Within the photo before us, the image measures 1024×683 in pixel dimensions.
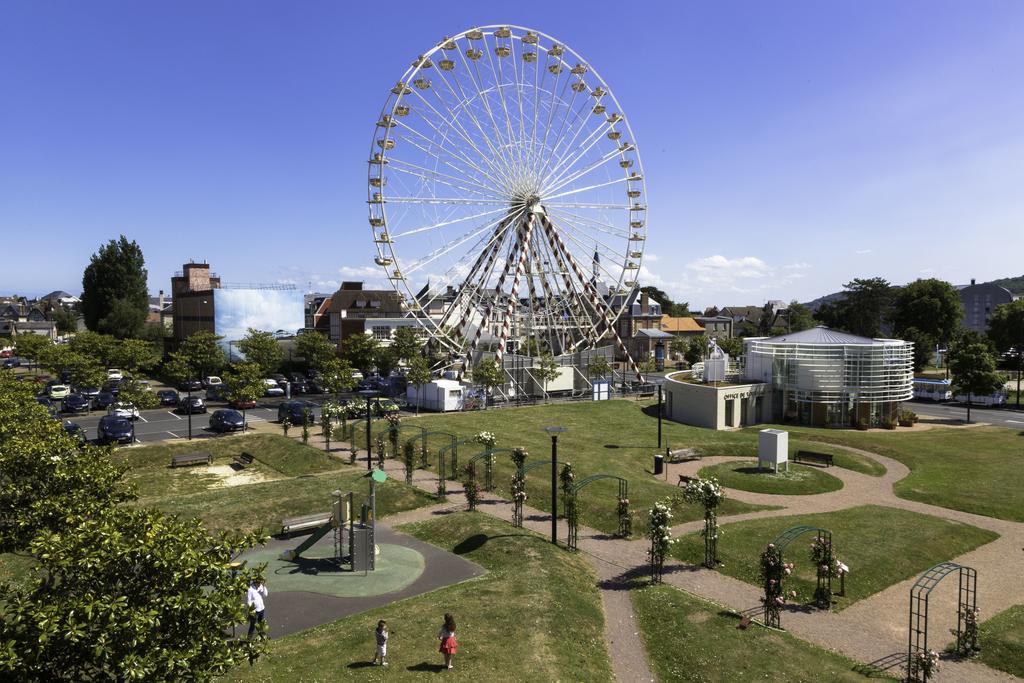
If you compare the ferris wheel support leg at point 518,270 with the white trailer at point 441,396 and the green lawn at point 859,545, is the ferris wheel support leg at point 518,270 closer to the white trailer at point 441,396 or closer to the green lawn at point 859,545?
the white trailer at point 441,396

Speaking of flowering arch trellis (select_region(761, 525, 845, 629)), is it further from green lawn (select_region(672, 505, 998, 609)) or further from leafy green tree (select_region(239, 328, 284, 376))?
leafy green tree (select_region(239, 328, 284, 376))

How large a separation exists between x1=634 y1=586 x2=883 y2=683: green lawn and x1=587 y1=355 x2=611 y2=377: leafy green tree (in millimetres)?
41273

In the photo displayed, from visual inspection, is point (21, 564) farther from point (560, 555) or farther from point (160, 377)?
point (160, 377)

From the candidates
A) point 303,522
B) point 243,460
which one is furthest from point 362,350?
point 303,522

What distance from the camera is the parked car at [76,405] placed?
2000 inches

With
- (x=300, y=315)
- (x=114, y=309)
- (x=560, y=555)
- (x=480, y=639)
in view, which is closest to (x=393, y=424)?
(x=560, y=555)

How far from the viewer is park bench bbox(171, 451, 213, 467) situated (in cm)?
3472

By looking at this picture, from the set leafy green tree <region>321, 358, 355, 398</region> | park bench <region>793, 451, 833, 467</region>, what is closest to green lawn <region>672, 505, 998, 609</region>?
park bench <region>793, 451, 833, 467</region>

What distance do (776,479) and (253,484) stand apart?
2550 cm

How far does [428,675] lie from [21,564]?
14.1m

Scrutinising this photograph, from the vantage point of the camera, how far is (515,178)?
52875 millimetres

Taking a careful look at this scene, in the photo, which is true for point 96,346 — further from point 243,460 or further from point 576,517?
point 576,517

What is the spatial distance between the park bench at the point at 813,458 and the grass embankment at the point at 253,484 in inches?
843

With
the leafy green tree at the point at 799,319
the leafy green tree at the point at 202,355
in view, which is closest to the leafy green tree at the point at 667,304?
the leafy green tree at the point at 799,319
